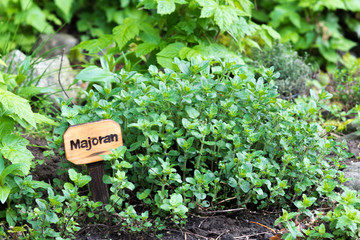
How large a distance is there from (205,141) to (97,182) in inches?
22.8

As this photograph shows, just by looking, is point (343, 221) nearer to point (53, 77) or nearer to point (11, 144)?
point (11, 144)

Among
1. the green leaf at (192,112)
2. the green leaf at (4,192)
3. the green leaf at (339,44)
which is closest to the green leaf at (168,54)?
the green leaf at (192,112)

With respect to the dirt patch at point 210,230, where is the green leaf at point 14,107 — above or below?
above

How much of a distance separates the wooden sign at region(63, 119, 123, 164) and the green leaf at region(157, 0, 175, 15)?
0.98 m

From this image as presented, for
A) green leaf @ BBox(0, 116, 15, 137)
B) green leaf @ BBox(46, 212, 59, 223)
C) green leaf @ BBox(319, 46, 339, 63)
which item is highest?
green leaf @ BBox(0, 116, 15, 137)

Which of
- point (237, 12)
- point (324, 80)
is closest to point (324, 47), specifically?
point (324, 80)

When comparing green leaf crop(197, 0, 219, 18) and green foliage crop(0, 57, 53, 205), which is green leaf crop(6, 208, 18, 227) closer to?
green foliage crop(0, 57, 53, 205)

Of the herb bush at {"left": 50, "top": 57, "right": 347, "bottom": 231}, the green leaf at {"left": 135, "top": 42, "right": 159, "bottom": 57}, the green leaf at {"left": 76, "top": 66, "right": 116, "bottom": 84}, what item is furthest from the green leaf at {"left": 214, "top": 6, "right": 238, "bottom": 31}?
the green leaf at {"left": 76, "top": 66, "right": 116, "bottom": 84}

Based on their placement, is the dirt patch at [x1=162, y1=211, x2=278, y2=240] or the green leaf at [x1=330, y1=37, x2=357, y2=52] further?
the green leaf at [x1=330, y1=37, x2=357, y2=52]

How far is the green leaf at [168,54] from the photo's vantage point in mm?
2652

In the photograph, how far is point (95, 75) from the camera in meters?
2.41

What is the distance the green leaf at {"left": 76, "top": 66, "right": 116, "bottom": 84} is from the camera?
2377 millimetres

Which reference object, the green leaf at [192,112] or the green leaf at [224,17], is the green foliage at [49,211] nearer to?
the green leaf at [192,112]

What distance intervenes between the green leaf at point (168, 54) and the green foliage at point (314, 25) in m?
2.12
